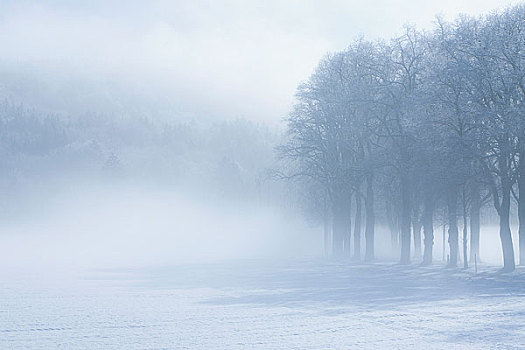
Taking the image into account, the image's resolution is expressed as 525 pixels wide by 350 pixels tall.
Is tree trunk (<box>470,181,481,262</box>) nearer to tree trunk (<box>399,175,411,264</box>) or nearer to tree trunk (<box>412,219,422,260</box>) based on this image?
tree trunk (<box>399,175,411,264</box>)

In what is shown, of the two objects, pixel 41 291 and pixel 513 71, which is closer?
pixel 41 291

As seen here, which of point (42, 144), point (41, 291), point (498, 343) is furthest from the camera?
point (42, 144)

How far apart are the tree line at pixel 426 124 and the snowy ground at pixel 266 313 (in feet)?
19.7

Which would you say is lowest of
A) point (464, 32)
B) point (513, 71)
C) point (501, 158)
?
point (501, 158)

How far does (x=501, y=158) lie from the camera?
33969mm

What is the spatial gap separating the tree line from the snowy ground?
5998 millimetres

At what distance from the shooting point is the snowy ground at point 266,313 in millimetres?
14102

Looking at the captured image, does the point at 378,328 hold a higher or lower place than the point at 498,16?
lower

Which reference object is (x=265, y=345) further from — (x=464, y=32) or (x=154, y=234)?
(x=154, y=234)

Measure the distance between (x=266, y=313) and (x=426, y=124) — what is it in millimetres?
19121

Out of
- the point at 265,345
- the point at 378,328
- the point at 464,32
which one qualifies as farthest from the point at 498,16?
the point at 265,345

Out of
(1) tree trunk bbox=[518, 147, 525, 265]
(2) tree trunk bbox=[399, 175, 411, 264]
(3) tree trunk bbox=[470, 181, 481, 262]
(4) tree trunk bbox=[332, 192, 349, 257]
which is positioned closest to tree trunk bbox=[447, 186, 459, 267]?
(3) tree trunk bbox=[470, 181, 481, 262]

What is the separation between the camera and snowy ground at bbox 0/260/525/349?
46.3 feet

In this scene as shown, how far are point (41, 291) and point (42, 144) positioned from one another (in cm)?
16644
